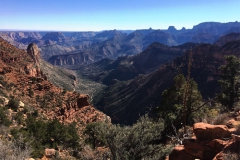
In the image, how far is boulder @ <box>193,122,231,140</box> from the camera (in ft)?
34.7

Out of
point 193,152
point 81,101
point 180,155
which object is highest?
point 193,152

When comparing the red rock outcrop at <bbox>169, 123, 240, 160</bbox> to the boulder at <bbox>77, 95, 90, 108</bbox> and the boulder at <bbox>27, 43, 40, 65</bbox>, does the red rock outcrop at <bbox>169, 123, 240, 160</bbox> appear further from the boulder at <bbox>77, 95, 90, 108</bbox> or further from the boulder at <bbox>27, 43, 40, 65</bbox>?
the boulder at <bbox>27, 43, 40, 65</bbox>

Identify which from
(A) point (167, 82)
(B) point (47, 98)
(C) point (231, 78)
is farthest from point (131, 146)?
(A) point (167, 82)

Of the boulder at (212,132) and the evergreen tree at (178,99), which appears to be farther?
the evergreen tree at (178,99)

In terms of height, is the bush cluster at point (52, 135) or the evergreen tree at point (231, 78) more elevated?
the evergreen tree at point (231, 78)

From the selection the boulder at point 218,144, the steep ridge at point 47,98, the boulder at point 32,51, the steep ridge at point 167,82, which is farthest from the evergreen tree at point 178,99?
the boulder at point 32,51

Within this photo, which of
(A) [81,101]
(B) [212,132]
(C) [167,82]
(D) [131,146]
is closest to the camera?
(B) [212,132]

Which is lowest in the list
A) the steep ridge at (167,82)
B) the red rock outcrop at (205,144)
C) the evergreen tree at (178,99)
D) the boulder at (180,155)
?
the steep ridge at (167,82)

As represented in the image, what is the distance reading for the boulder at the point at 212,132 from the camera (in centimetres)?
1057

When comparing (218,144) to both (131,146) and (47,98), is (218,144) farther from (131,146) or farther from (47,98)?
(47,98)

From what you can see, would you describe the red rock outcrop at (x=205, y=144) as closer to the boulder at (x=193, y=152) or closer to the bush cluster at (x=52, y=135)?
the boulder at (x=193, y=152)

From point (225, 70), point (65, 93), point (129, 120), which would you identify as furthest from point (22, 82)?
point (129, 120)

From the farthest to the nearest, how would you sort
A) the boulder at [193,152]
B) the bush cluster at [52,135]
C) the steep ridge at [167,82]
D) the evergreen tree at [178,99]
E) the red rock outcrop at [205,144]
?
the steep ridge at [167,82], the evergreen tree at [178,99], the bush cluster at [52,135], the boulder at [193,152], the red rock outcrop at [205,144]

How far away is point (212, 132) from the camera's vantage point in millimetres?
10789
